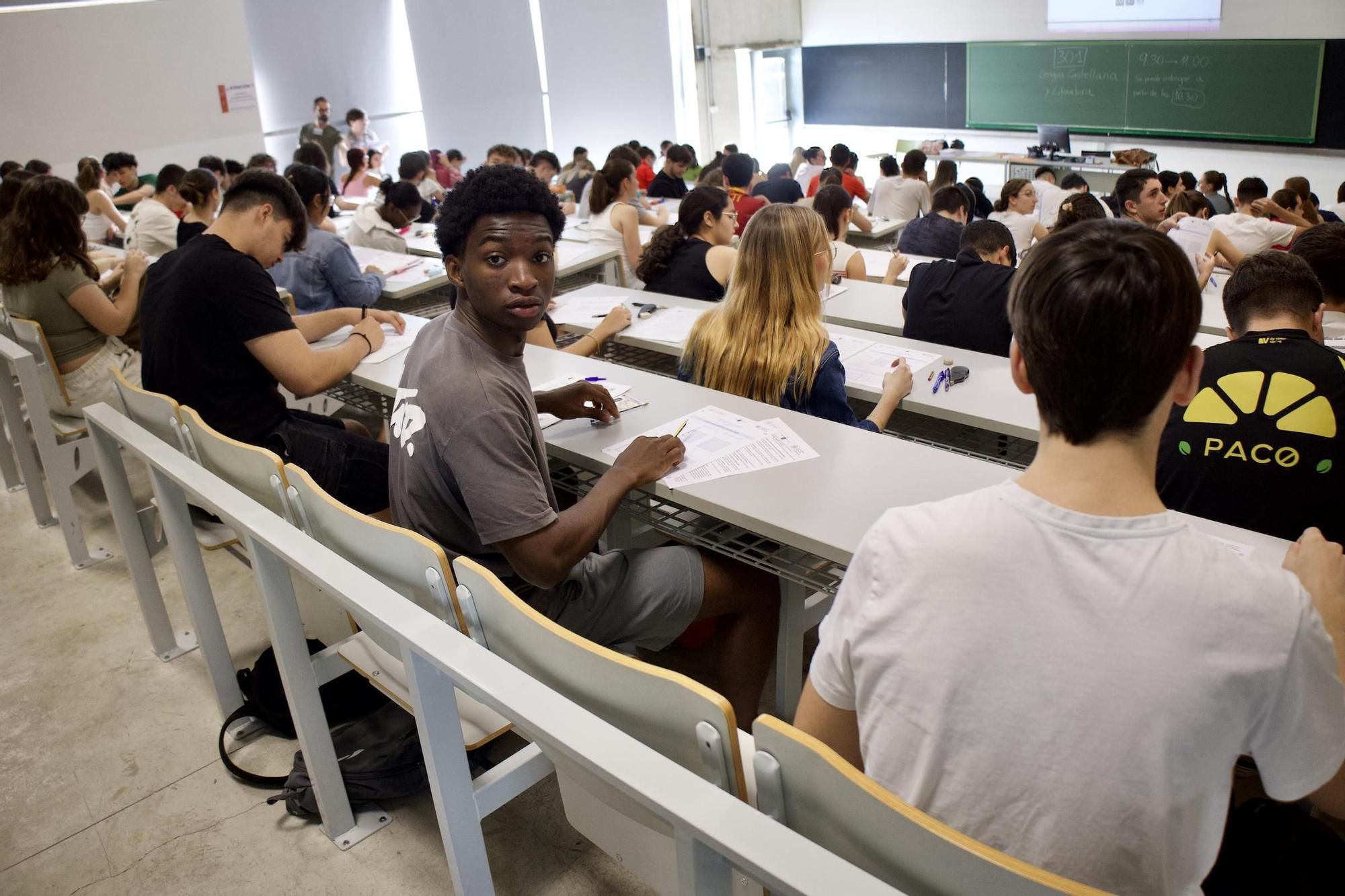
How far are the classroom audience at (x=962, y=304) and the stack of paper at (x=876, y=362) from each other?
343 millimetres

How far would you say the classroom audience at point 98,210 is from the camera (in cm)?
710

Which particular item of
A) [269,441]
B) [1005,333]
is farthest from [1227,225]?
[269,441]

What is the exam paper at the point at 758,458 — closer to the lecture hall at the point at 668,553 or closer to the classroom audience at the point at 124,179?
the lecture hall at the point at 668,553

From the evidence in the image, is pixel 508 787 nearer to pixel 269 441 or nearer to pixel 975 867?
pixel 975 867

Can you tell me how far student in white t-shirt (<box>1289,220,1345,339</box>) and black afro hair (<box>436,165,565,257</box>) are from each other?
222 cm

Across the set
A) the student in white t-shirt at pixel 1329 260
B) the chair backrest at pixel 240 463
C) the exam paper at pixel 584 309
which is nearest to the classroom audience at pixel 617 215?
the exam paper at pixel 584 309

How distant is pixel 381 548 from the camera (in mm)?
1684

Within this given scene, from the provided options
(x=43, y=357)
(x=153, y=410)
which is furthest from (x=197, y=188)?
(x=153, y=410)

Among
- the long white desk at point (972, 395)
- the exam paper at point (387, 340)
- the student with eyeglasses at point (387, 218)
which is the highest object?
the student with eyeglasses at point (387, 218)

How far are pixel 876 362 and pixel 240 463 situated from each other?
1841mm

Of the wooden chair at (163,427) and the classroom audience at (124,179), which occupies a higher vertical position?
the classroom audience at (124,179)

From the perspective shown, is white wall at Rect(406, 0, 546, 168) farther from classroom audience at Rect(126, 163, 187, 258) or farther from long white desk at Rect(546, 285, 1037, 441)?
long white desk at Rect(546, 285, 1037, 441)

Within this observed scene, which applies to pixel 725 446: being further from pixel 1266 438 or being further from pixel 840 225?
pixel 840 225

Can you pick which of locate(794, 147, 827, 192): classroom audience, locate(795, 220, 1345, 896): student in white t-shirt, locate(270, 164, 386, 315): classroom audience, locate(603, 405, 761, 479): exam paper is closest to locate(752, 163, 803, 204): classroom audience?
locate(794, 147, 827, 192): classroom audience
